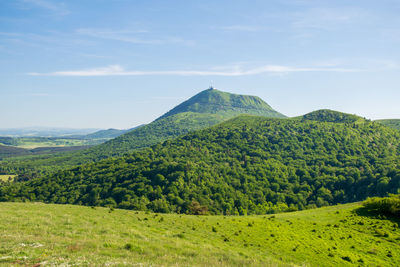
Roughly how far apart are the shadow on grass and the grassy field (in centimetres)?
→ 73

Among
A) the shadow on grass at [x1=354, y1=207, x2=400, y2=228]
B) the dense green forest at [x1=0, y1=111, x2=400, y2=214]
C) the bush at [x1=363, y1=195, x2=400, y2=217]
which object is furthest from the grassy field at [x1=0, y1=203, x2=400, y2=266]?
the dense green forest at [x1=0, y1=111, x2=400, y2=214]

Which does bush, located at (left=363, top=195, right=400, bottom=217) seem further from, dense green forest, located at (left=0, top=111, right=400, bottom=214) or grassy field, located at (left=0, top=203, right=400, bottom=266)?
dense green forest, located at (left=0, top=111, right=400, bottom=214)

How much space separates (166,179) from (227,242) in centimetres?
12039

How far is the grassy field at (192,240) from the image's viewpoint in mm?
15359

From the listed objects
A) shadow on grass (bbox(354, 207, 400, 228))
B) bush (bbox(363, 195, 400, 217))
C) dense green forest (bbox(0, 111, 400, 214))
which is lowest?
dense green forest (bbox(0, 111, 400, 214))

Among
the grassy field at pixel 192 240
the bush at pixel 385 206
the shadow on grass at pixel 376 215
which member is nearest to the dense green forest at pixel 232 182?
the shadow on grass at pixel 376 215

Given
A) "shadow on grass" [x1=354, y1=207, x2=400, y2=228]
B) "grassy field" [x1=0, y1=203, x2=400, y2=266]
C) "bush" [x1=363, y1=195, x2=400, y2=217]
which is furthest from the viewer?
"bush" [x1=363, y1=195, x2=400, y2=217]

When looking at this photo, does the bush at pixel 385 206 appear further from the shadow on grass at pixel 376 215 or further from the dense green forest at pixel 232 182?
the dense green forest at pixel 232 182

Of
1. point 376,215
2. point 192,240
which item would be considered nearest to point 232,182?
point 376,215

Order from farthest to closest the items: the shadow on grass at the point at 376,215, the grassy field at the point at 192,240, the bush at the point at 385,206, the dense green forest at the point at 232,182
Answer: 1. the dense green forest at the point at 232,182
2. the bush at the point at 385,206
3. the shadow on grass at the point at 376,215
4. the grassy field at the point at 192,240

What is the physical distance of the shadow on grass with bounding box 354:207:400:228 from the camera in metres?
42.0

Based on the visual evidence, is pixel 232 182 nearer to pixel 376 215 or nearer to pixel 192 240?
pixel 376 215

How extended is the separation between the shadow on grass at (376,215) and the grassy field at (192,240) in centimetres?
73

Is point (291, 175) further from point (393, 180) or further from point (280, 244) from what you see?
point (280, 244)
